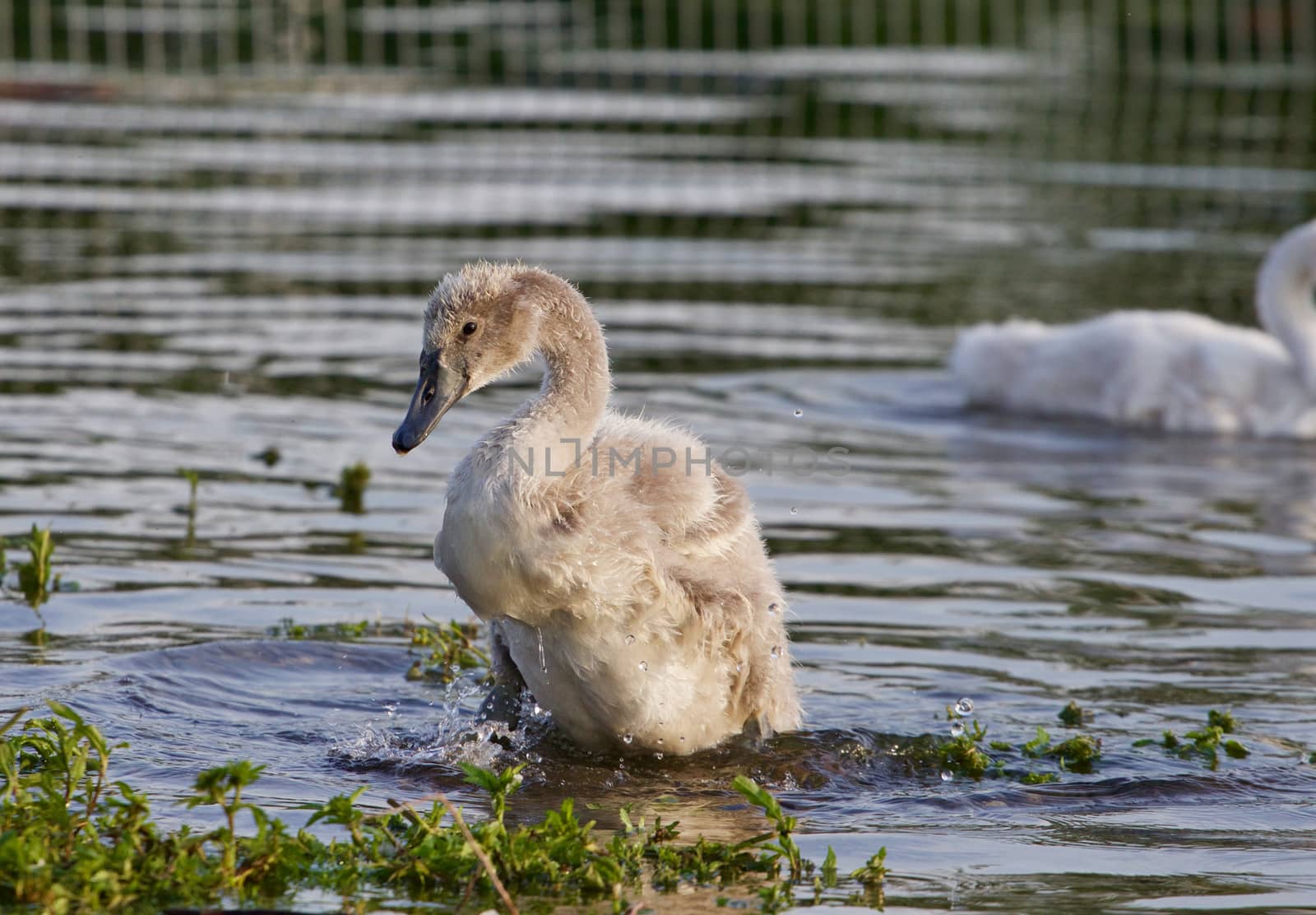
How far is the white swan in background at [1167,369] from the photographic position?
12109 mm

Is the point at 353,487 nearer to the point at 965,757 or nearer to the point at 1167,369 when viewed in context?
the point at 965,757

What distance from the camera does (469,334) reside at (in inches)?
253

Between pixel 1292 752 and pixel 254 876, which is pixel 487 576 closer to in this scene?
pixel 254 876

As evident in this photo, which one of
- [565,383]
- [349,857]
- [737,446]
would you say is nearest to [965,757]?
[565,383]

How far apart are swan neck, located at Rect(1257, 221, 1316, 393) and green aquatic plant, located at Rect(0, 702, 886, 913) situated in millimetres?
7796

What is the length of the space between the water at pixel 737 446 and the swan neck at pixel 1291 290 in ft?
2.74

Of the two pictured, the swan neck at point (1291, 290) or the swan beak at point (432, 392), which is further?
the swan neck at point (1291, 290)

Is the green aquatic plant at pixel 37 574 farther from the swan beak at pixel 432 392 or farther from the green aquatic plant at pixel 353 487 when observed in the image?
the swan beak at pixel 432 392

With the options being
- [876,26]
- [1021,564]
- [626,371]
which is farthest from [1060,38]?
[1021,564]

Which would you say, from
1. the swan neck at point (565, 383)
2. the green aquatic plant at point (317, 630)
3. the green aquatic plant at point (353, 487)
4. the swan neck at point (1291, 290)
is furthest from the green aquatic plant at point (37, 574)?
the swan neck at point (1291, 290)

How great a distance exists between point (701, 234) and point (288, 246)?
333cm

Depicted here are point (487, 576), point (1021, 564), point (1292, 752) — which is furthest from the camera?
point (1021, 564)

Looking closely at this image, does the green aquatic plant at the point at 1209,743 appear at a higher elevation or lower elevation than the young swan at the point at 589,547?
lower

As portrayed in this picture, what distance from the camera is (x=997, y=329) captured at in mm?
12492
